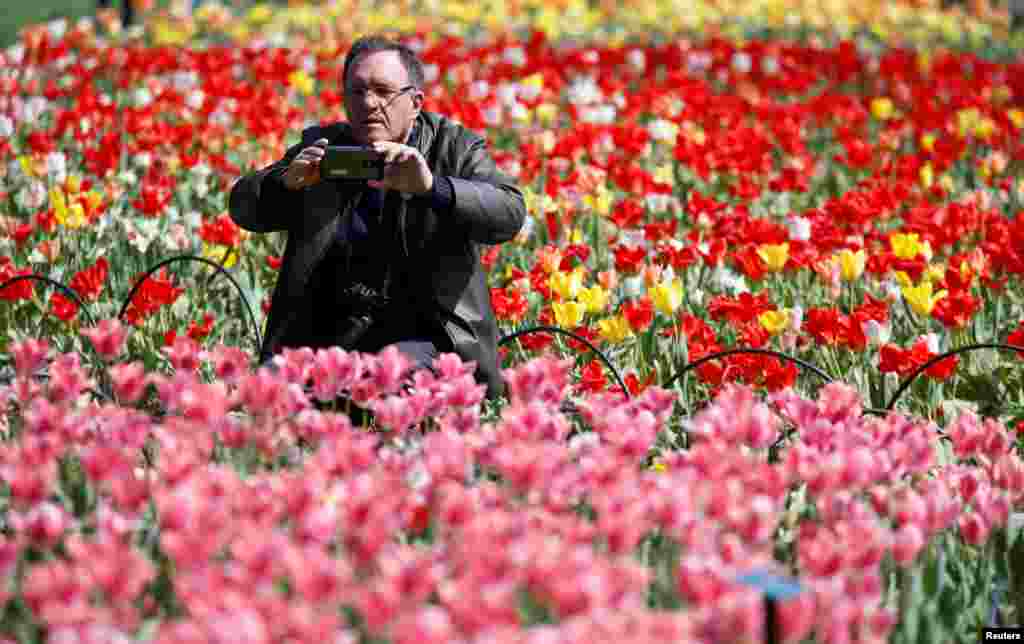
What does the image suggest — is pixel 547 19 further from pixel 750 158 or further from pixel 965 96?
pixel 750 158

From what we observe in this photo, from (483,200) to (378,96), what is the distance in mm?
314

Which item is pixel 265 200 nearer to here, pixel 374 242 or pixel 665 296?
pixel 374 242

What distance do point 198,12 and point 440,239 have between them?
8.68 m

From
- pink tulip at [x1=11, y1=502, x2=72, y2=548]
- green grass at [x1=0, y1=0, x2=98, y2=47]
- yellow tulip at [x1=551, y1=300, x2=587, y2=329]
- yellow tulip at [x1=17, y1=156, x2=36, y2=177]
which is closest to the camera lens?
pink tulip at [x1=11, y1=502, x2=72, y2=548]

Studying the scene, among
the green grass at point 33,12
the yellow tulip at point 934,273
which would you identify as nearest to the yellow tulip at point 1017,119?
the yellow tulip at point 934,273

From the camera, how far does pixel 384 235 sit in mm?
3418

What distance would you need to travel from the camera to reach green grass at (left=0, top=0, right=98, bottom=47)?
1320cm

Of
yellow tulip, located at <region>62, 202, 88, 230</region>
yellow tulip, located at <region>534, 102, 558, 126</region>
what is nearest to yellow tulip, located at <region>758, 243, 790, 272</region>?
yellow tulip, located at <region>62, 202, 88, 230</region>

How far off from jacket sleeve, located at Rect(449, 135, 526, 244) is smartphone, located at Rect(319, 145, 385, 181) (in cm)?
22

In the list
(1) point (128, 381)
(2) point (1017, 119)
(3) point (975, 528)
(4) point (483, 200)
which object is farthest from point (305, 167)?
(2) point (1017, 119)

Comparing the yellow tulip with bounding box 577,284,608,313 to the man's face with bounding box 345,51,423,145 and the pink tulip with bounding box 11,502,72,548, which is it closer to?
the man's face with bounding box 345,51,423,145

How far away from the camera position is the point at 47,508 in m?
1.96

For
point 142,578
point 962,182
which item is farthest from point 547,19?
point 142,578

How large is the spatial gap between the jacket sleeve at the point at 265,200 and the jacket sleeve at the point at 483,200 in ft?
1.23
